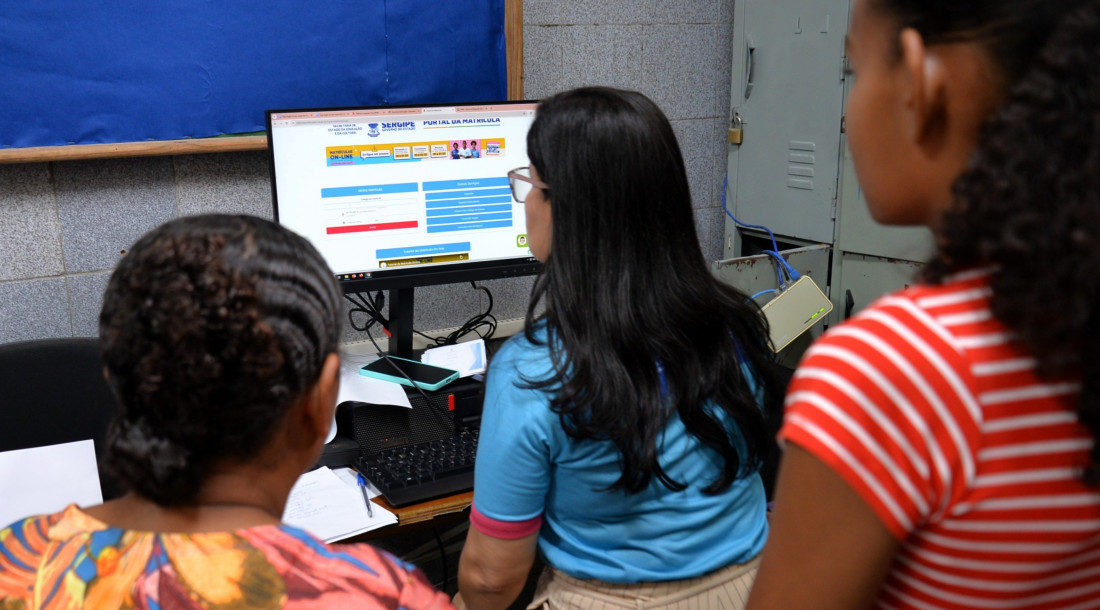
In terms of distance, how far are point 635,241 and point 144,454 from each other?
670 millimetres

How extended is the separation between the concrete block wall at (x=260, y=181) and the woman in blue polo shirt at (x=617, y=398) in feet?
3.42

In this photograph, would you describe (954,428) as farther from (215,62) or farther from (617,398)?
(215,62)

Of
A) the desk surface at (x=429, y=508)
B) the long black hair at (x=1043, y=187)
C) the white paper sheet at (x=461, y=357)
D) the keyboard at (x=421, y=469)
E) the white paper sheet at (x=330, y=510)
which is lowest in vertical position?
the desk surface at (x=429, y=508)

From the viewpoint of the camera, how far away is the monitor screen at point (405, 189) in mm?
1702

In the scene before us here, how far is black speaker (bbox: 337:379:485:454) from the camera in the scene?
156 cm

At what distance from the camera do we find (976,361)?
0.47 metres

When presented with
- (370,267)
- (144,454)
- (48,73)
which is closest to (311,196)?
(370,267)

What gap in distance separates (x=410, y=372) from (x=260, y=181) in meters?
0.62

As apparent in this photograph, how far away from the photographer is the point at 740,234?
2.68 metres

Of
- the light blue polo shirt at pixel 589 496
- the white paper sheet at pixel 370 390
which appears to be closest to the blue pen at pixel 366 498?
the white paper sheet at pixel 370 390

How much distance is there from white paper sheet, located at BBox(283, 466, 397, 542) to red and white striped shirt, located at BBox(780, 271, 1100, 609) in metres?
0.95

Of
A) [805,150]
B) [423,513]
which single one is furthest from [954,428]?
[805,150]

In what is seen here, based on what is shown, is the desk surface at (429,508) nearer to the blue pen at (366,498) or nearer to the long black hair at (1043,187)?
the blue pen at (366,498)

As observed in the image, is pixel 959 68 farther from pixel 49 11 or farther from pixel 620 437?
pixel 49 11
